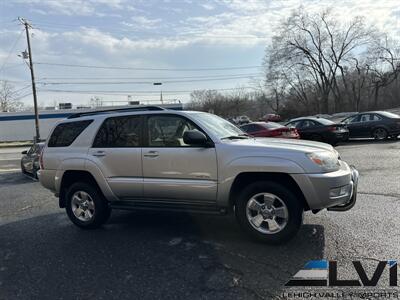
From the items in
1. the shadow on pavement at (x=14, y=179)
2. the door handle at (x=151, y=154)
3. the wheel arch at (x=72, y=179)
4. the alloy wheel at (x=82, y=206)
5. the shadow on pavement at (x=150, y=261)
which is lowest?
the shadow on pavement at (x=14, y=179)

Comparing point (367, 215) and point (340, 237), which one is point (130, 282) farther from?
point (367, 215)

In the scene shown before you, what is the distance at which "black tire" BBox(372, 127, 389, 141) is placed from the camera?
17.3m

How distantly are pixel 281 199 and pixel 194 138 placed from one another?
138 centimetres

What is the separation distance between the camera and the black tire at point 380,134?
683 inches

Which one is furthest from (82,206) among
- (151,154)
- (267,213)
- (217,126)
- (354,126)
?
(354,126)

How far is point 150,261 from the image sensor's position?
4.43 m

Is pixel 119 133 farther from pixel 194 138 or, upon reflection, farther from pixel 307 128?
pixel 307 128

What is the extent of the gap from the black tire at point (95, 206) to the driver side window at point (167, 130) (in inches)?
51.7

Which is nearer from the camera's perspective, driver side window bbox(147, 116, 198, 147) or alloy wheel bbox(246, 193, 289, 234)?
alloy wheel bbox(246, 193, 289, 234)

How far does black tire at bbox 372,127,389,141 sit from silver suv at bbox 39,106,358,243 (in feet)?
45.2

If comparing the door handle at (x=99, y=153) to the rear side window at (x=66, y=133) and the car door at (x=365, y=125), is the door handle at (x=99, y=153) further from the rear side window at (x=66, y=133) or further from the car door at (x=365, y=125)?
the car door at (x=365, y=125)

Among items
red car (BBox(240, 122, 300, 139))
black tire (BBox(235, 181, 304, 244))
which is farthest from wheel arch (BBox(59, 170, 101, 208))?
red car (BBox(240, 122, 300, 139))

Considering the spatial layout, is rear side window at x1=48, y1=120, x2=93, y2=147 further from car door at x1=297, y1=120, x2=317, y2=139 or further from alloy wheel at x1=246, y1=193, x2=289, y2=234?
car door at x1=297, y1=120, x2=317, y2=139

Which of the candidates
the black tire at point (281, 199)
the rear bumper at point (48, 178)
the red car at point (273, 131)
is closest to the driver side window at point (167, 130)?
the black tire at point (281, 199)
